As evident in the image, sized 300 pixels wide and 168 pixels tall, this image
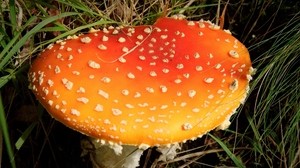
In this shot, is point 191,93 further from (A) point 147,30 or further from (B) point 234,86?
(A) point 147,30

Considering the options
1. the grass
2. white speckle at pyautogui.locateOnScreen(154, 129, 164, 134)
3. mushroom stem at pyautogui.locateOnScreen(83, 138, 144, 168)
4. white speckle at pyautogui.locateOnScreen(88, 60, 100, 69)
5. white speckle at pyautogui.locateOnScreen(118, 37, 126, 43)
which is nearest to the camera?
white speckle at pyautogui.locateOnScreen(154, 129, 164, 134)

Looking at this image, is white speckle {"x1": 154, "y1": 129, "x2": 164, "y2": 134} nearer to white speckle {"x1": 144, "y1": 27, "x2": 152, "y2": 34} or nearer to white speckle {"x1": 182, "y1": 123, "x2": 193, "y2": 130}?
white speckle {"x1": 182, "y1": 123, "x2": 193, "y2": 130}

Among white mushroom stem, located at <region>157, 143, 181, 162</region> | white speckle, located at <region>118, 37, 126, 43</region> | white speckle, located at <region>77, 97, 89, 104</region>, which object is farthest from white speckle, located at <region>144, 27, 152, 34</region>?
white mushroom stem, located at <region>157, 143, 181, 162</region>

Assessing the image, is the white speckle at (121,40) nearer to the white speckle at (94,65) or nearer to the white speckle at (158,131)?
the white speckle at (94,65)

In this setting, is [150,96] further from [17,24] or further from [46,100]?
[17,24]

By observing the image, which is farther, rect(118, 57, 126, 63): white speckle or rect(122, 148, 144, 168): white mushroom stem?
rect(122, 148, 144, 168): white mushroom stem

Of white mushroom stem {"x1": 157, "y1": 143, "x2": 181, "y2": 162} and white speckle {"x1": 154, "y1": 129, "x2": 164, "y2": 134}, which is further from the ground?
white speckle {"x1": 154, "y1": 129, "x2": 164, "y2": 134}

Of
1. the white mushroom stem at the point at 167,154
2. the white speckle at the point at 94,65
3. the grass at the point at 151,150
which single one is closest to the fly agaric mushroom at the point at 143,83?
the white speckle at the point at 94,65

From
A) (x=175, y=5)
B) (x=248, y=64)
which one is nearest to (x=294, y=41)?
(x=248, y=64)

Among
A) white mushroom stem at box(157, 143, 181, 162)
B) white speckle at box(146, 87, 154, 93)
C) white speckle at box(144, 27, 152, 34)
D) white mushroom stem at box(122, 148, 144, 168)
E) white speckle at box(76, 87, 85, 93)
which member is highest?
white speckle at box(144, 27, 152, 34)
